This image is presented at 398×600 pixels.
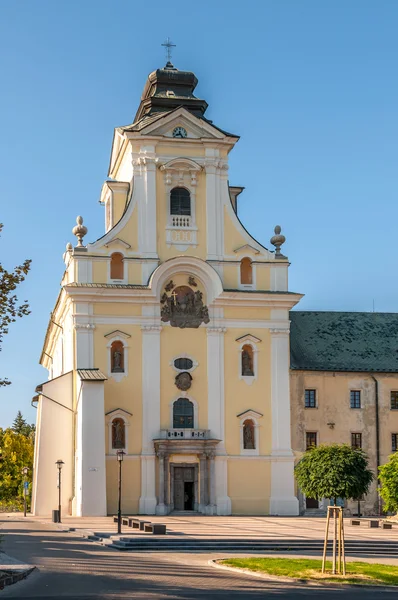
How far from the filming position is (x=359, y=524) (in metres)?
47.3

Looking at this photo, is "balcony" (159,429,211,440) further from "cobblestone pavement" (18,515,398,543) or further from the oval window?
"cobblestone pavement" (18,515,398,543)

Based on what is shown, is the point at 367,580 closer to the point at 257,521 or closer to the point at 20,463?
the point at 257,521

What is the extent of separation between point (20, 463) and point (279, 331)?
32.3 m

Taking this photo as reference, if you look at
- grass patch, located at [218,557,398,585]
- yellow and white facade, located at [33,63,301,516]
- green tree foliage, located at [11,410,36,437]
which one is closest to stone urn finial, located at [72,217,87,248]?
yellow and white facade, located at [33,63,301,516]

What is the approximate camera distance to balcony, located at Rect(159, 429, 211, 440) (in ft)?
171

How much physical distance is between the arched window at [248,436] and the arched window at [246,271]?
23.9 feet

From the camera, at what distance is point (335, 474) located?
48.2 meters

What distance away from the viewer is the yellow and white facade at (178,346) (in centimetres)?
5225

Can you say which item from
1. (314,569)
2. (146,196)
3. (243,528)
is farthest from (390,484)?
(314,569)

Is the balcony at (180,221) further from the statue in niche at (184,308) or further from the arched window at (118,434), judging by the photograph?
the arched window at (118,434)

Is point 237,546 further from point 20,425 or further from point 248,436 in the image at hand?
point 20,425

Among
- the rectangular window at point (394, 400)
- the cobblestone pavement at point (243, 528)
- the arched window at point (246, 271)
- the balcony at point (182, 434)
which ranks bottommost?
the cobblestone pavement at point (243, 528)

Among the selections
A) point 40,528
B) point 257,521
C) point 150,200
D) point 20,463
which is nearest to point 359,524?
point 257,521

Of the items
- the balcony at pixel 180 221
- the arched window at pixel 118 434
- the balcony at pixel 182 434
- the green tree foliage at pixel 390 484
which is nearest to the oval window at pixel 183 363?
the balcony at pixel 182 434
